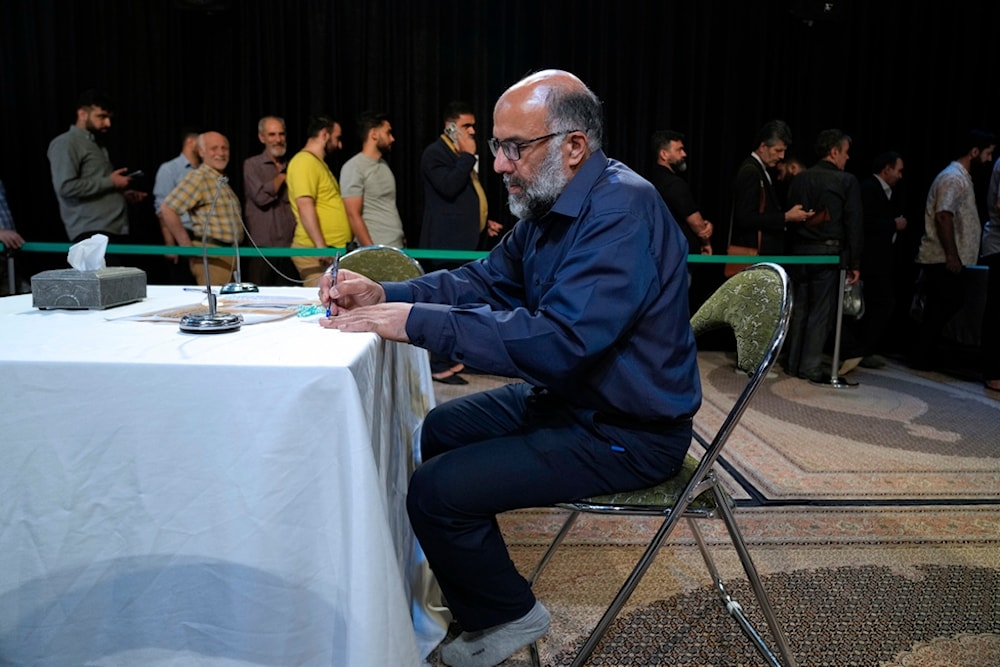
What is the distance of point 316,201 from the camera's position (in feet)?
14.4

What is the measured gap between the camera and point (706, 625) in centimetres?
187

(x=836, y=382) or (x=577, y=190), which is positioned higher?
(x=577, y=190)

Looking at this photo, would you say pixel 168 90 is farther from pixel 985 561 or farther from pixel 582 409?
pixel 985 561

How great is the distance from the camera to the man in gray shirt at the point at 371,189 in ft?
14.8

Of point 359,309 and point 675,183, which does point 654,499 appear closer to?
point 359,309

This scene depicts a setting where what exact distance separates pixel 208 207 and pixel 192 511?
3332 millimetres

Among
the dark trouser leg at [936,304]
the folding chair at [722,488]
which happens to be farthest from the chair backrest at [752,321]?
the dark trouser leg at [936,304]

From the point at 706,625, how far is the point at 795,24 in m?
5.92

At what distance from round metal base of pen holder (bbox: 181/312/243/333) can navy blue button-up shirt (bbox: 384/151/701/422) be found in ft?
1.26

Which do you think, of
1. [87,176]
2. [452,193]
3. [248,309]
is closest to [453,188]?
[452,193]

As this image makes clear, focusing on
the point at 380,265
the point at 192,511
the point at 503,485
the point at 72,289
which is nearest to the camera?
the point at 192,511

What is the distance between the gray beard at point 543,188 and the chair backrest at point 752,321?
0.47 m

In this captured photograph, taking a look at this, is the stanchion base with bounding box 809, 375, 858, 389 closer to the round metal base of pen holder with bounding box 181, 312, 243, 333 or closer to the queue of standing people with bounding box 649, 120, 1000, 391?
the queue of standing people with bounding box 649, 120, 1000, 391

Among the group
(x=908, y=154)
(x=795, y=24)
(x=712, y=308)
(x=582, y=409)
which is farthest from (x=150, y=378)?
(x=908, y=154)
